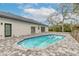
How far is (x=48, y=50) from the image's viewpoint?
587 cm

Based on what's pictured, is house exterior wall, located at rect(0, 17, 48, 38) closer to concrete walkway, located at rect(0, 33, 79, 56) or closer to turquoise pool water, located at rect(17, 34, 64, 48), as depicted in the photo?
turquoise pool water, located at rect(17, 34, 64, 48)

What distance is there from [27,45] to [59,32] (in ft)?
4.89

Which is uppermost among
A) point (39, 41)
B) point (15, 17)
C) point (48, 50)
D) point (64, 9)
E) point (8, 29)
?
point (64, 9)

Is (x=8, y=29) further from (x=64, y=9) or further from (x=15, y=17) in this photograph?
(x=64, y=9)

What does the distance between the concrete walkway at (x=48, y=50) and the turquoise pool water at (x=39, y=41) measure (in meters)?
0.19

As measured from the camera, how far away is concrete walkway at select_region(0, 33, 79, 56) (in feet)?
18.9

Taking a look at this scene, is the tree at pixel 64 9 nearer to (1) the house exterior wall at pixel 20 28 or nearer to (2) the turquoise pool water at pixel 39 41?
(2) the turquoise pool water at pixel 39 41

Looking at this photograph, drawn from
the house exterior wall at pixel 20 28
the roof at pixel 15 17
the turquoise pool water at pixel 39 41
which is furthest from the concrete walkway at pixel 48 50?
the roof at pixel 15 17

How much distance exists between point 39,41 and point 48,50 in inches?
22.5

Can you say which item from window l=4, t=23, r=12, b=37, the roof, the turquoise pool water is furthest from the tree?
window l=4, t=23, r=12, b=37

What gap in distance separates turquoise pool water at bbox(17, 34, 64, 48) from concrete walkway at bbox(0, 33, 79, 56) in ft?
0.63

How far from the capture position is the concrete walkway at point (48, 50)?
5.77 metres

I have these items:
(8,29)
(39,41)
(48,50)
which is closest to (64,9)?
(39,41)

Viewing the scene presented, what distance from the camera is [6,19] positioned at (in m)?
6.14
